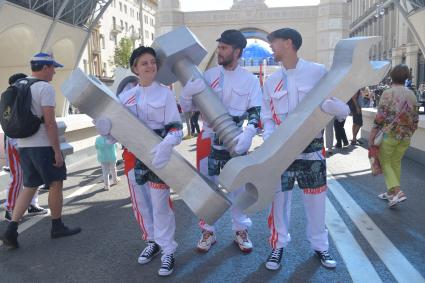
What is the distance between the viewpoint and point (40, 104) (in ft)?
12.6

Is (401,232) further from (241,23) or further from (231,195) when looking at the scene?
(241,23)

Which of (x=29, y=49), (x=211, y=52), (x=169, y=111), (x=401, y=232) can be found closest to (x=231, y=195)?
(x=169, y=111)

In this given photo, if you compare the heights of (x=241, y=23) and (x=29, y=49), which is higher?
(x=241, y=23)

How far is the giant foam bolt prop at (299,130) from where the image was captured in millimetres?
2795

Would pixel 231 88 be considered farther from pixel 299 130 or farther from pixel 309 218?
pixel 309 218

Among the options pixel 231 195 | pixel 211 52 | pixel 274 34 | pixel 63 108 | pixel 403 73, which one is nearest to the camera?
pixel 274 34

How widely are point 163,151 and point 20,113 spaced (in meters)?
1.69

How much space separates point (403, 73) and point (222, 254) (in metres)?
2.88

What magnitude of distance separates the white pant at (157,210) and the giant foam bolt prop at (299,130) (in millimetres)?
632

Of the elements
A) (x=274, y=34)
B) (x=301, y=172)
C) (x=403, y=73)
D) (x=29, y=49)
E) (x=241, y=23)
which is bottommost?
(x=301, y=172)

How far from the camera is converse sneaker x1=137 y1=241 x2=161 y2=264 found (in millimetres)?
3435

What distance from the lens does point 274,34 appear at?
3.09 m

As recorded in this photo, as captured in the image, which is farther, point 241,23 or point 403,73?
point 241,23

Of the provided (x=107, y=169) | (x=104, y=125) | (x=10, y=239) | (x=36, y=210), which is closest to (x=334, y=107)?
(x=104, y=125)
